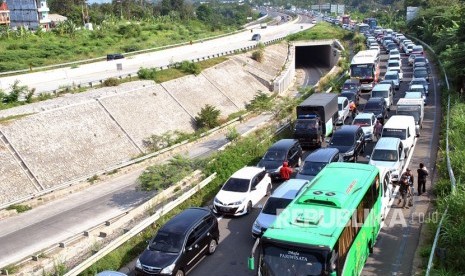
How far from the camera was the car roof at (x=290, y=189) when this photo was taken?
1794cm

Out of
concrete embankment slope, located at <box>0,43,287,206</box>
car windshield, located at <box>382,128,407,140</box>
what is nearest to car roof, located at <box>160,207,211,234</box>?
concrete embankment slope, located at <box>0,43,287,206</box>

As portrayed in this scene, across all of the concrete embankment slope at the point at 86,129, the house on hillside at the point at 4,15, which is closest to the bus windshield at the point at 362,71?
the concrete embankment slope at the point at 86,129

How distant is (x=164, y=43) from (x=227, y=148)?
4577 cm

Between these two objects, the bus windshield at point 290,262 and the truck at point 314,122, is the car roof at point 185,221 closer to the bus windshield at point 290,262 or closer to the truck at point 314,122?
the bus windshield at point 290,262

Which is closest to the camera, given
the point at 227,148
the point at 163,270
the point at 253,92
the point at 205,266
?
the point at 163,270

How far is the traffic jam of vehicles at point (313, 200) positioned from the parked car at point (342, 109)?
8 cm

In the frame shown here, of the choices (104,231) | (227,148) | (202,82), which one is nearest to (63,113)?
(227,148)

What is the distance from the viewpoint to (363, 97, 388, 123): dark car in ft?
101

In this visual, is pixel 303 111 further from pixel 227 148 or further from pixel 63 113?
pixel 63 113

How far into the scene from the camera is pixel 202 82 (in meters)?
45.2

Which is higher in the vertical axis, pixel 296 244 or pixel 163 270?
pixel 296 244

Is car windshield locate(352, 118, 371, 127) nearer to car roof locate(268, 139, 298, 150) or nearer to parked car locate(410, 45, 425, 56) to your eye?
car roof locate(268, 139, 298, 150)

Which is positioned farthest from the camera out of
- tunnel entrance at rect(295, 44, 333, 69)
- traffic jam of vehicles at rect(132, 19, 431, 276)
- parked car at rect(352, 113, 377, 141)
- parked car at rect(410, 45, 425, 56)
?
tunnel entrance at rect(295, 44, 333, 69)

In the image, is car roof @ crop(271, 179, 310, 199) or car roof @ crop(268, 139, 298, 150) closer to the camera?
car roof @ crop(271, 179, 310, 199)
